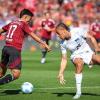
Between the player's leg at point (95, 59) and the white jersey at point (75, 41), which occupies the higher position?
the white jersey at point (75, 41)

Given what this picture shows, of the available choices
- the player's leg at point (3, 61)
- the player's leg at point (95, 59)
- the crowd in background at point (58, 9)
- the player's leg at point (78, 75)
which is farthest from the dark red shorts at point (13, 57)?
the crowd in background at point (58, 9)

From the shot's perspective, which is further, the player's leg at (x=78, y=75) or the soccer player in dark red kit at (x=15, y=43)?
the soccer player in dark red kit at (x=15, y=43)

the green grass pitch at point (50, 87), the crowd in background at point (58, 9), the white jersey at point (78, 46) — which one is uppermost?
the crowd in background at point (58, 9)

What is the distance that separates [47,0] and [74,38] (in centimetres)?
2609

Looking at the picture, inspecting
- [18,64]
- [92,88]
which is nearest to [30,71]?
[92,88]

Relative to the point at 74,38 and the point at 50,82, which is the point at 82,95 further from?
the point at 50,82

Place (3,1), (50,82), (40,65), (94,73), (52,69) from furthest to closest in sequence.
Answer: (3,1), (40,65), (52,69), (94,73), (50,82)

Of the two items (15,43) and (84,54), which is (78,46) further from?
(15,43)

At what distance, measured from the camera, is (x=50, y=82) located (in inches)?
646

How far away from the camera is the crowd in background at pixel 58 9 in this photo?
3562 cm

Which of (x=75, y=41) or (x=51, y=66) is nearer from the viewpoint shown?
(x=75, y=41)

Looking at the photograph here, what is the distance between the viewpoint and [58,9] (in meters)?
37.4

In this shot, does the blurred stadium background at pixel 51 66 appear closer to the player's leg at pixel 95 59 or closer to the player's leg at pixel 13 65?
the player's leg at pixel 13 65

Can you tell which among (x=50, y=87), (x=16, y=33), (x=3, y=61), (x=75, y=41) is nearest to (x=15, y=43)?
(x=16, y=33)
